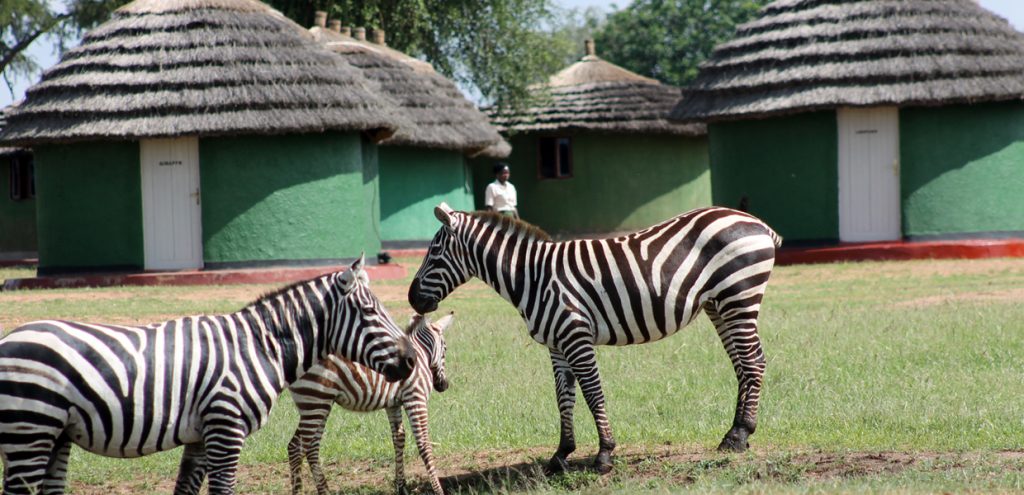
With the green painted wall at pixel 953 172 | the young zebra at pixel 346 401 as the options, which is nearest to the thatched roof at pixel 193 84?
the green painted wall at pixel 953 172

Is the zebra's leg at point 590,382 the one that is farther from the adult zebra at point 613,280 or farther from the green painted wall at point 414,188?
the green painted wall at point 414,188

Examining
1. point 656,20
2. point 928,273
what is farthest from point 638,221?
point 656,20

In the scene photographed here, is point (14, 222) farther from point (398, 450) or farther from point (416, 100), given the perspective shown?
point (398, 450)

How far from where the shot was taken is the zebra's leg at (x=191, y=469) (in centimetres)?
638

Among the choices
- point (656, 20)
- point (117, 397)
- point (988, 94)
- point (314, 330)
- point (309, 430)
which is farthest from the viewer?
point (656, 20)

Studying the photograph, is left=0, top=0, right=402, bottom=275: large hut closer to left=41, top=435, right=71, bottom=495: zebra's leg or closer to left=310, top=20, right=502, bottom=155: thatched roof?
left=310, top=20, right=502, bottom=155: thatched roof

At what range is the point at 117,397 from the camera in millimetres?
5816

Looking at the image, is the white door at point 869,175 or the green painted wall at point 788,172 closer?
the white door at point 869,175

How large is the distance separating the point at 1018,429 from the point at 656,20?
46004mm

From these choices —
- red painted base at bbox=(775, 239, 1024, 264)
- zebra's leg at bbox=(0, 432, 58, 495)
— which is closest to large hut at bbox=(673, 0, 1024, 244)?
red painted base at bbox=(775, 239, 1024, 264)

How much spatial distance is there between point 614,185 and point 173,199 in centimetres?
1451

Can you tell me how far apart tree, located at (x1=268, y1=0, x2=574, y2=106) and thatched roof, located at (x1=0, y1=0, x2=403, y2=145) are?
10.9m

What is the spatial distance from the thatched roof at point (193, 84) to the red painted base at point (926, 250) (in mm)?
7368

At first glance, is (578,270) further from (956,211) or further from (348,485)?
(956,211)
